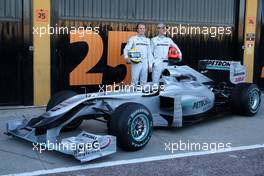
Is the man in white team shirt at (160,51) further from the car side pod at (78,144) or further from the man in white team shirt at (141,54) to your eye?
the car side pod at (78,144)

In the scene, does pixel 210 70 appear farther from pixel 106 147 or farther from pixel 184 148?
pixel 106 147

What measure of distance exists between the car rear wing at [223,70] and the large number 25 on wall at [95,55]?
1.96 metres

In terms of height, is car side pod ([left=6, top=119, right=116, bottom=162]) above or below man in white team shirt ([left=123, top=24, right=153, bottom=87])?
below

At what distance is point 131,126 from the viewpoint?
6.26 m

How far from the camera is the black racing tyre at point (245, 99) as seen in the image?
28.2 feet

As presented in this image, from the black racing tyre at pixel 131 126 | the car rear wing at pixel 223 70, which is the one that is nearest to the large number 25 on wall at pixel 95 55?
the car rear wing at pixel 223 70

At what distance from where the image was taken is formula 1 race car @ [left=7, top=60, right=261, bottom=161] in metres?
6.18

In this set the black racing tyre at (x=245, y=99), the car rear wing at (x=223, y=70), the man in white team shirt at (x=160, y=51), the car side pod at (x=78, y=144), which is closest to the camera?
the car side pod at (x=78, y=144)

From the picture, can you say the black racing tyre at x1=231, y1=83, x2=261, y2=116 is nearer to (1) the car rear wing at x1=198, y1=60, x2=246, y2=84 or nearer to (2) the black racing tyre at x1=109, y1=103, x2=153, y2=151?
(1) the car rear wing at x1=198, y1=60, x2=246, y2=84

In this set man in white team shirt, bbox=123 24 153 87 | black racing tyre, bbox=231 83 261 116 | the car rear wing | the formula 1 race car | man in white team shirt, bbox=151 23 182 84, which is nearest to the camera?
the formula 1 race car

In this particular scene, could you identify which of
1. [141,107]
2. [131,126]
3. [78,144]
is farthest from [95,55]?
[78,144]

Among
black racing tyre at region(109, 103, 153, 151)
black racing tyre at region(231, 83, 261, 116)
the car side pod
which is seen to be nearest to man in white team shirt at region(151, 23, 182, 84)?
black racing tyre at region(231, 83, 261, 116)

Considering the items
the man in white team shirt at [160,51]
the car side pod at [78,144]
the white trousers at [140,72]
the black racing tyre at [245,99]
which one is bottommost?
the car side pod at [78,144]

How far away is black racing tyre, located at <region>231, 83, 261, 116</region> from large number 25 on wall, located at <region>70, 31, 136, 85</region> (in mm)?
2900
